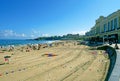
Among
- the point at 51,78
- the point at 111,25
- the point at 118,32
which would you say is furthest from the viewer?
the point at 111,25

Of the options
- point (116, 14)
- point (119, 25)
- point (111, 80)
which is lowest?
point (111, 80)

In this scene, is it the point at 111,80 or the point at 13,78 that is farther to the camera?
the point at 13,78

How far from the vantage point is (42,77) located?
13.0m

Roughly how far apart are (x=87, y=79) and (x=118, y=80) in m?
3.54

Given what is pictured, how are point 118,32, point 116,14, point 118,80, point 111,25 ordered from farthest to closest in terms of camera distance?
point 111,25 → point 116,14 → point 118,32 → point 118,80

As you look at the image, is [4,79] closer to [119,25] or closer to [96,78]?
[96,78]

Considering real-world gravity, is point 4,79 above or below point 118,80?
below

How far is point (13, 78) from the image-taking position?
512 inches

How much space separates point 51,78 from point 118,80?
5254mm

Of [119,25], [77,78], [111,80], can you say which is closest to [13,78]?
[77,78]

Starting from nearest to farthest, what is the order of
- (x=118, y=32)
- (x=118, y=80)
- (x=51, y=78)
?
1. (x=118, y=80)
2. (x=51, y=78)
3. (x=118, y=32)

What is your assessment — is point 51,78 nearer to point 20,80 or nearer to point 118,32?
point 20,80

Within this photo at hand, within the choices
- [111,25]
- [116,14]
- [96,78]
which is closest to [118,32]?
[116,14]

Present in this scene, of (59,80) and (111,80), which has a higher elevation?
(111,80)
